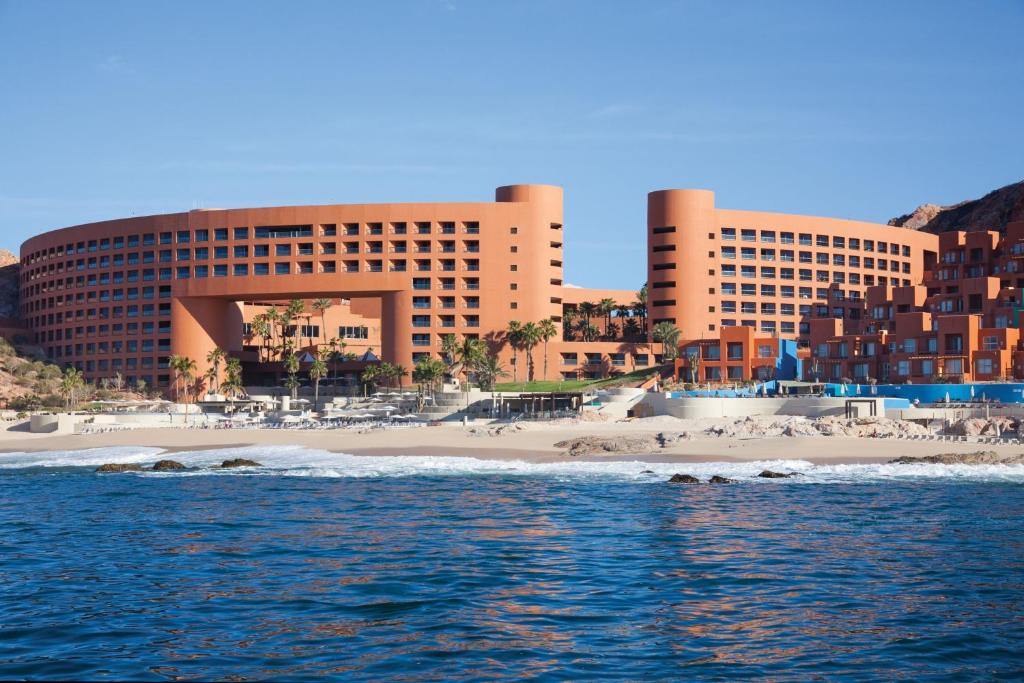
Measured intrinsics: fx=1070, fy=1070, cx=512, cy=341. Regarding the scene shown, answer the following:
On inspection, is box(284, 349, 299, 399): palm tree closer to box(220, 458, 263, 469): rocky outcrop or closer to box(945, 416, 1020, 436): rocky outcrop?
box(220, 458, 263, 469): rocky outcrop

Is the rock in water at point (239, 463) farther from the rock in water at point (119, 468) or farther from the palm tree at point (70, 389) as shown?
the palm tree at point (70, 389)

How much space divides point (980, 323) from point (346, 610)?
283 ft

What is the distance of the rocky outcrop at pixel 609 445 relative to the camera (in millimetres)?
63631

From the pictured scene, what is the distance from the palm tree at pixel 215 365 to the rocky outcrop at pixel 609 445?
73.4 metres

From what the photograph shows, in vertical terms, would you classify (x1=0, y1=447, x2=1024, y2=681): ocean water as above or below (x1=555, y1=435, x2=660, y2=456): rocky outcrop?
below

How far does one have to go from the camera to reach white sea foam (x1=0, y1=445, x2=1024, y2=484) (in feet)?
172

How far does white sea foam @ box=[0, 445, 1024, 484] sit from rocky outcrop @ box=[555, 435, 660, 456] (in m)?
4.22

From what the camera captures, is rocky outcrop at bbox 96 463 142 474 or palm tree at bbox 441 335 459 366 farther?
palm tree at bbox 441 335 459 366

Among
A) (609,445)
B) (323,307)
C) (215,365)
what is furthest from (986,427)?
(215,365)

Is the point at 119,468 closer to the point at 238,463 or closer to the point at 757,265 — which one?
the point at 238,463

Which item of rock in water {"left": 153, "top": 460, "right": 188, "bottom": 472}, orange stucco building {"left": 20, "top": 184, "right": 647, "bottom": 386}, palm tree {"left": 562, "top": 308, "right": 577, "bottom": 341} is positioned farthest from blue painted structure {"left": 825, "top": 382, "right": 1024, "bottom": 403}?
palm tree {"left": 562, "top": 308, "right": 577, "bottom": 341}

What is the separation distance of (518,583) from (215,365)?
11046 centimetres

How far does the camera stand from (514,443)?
69562 millimetres

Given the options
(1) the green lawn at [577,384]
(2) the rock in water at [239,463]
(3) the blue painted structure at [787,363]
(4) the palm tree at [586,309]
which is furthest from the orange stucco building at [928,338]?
(2) the rock in water at [239,463]
